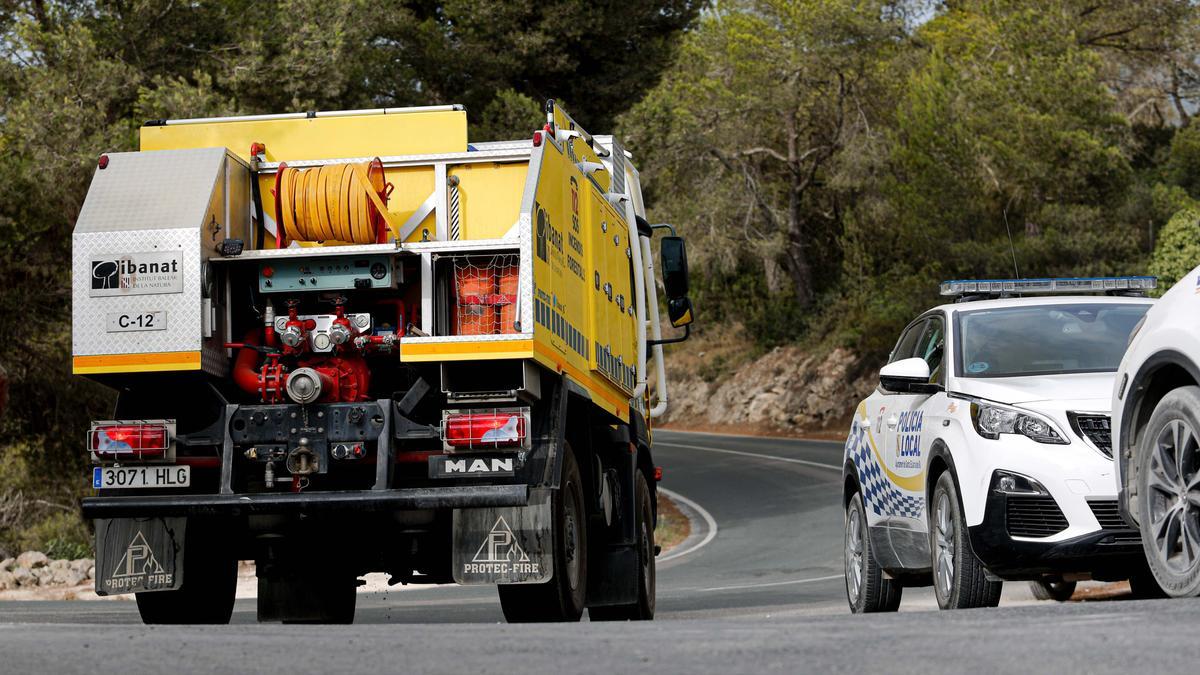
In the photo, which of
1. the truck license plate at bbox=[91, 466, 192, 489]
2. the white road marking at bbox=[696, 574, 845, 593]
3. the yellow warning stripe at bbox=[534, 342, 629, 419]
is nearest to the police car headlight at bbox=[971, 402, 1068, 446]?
the yellow warning stripe at bbox=[534, 342, 629, 419]

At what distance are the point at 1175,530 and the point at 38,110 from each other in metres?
18.0

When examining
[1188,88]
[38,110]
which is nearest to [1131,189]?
[1188,88]

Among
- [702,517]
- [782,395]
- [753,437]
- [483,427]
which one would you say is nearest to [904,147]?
[753,437]

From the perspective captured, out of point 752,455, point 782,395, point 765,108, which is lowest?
point 752,455

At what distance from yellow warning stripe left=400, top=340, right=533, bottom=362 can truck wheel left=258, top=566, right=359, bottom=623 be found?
2215 mm

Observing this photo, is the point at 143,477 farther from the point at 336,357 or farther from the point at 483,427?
the point at 483,427

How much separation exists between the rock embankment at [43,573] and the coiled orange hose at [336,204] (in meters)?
11.0

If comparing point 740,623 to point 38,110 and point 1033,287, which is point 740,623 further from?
point 38,110

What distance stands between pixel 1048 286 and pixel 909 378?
153cm

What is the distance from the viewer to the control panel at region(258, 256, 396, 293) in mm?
9188

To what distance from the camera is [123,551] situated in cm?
901

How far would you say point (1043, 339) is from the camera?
32.7 feet

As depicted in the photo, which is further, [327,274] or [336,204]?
[336,204]

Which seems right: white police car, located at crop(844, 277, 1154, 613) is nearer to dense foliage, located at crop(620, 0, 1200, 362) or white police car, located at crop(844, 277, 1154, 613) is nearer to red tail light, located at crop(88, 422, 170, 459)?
red tail light, located at crop(88, 422, 170, 459)
